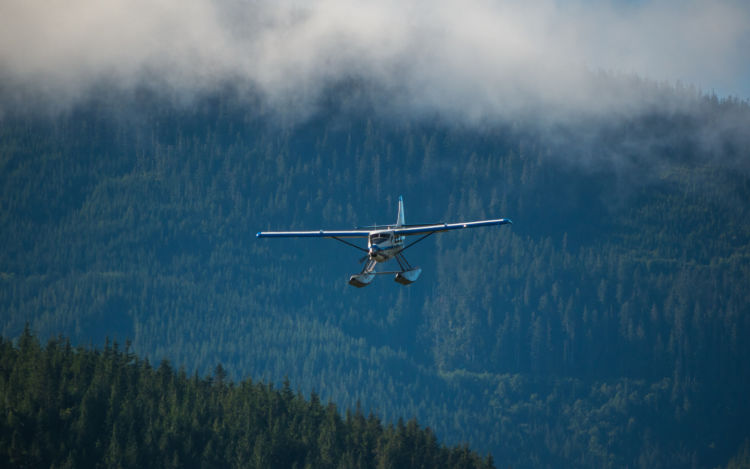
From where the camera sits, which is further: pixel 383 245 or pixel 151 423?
pixel 151 423

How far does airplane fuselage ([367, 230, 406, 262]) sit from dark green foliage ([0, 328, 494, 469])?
7243 centimetres

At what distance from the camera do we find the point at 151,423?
178 m

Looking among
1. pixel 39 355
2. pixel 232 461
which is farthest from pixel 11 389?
pixel 232 461

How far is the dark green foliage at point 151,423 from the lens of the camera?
552 ft

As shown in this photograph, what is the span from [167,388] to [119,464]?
21.2m

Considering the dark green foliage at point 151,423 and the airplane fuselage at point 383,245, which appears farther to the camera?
the dark green foliage at point 151,423

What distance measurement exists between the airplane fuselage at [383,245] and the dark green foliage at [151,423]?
238ft

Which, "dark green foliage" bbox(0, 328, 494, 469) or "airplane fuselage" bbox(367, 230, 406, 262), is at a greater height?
"airplane fuselage" bbox(367, 230, 406, 262)

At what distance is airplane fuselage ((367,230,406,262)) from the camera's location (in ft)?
373

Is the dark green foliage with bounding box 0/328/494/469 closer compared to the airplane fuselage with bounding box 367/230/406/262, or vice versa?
the airplane fuselage with bounding box 367/230/406/262

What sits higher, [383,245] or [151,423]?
[383,245]

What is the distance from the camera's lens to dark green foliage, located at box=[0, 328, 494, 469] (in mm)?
168375

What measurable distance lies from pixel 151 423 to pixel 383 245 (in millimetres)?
77106

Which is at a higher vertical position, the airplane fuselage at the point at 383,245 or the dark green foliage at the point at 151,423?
the airplane fuselage at the point at 383,245
